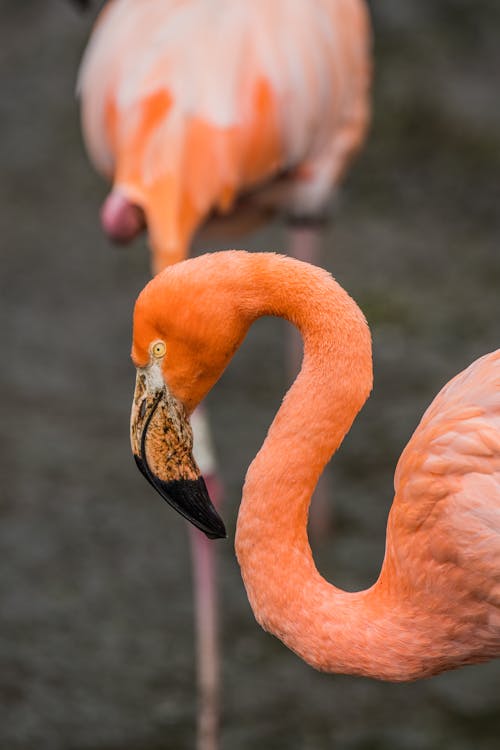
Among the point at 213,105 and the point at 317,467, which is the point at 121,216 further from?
the point at 317,467

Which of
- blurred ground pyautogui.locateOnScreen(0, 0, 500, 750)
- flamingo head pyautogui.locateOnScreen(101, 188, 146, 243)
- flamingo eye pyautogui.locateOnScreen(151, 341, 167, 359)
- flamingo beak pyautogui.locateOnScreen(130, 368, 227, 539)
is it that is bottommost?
blurred ground pyautogui.locateOnScreen(0, 0, 500, 750)

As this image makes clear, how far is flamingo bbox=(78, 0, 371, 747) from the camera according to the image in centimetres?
394

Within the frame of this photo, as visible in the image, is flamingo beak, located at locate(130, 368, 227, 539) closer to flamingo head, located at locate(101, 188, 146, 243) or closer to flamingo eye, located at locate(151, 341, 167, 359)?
flamingo eye, located at locate(151, 341, 167, 359)

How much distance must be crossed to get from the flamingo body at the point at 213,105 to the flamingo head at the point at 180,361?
1157mm

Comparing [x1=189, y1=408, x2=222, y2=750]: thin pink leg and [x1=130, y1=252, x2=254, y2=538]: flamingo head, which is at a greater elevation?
[x1=130, y1=252, x2=254, y2=538]: flamingo head

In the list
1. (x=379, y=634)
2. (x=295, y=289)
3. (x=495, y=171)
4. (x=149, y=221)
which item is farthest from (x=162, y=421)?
(x=495, y=171)

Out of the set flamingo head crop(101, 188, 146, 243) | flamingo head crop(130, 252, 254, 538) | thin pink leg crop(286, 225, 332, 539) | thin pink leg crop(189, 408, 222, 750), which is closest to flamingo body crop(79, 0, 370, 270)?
flamingo head crop(101, 188, 146, 243)

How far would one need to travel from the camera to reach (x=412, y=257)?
22.2ft

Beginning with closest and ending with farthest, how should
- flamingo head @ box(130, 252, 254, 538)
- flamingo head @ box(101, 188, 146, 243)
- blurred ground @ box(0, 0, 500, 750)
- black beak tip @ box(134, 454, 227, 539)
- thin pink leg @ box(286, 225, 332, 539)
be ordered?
1. flamingo head @ box(130, 252, 254, 538)
2. black beak tip @ box(134, 454, 227, 539)
3. flamingo head @ box(101, 188, 146, 243)
4. blurred ground @ box(0, 0, 500, 750)
5. thin pink leg @ box(286, 225, 332, 539)

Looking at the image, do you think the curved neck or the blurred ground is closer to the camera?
the curved neck

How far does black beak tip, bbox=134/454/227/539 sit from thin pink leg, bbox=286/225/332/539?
217 centimetres

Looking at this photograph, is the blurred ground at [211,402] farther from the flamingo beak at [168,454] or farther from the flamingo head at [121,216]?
the flamingo beak at [168,454]

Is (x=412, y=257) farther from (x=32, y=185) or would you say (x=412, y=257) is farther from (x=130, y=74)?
(x=130, y=74)

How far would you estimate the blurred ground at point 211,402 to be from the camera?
13.6 feet
